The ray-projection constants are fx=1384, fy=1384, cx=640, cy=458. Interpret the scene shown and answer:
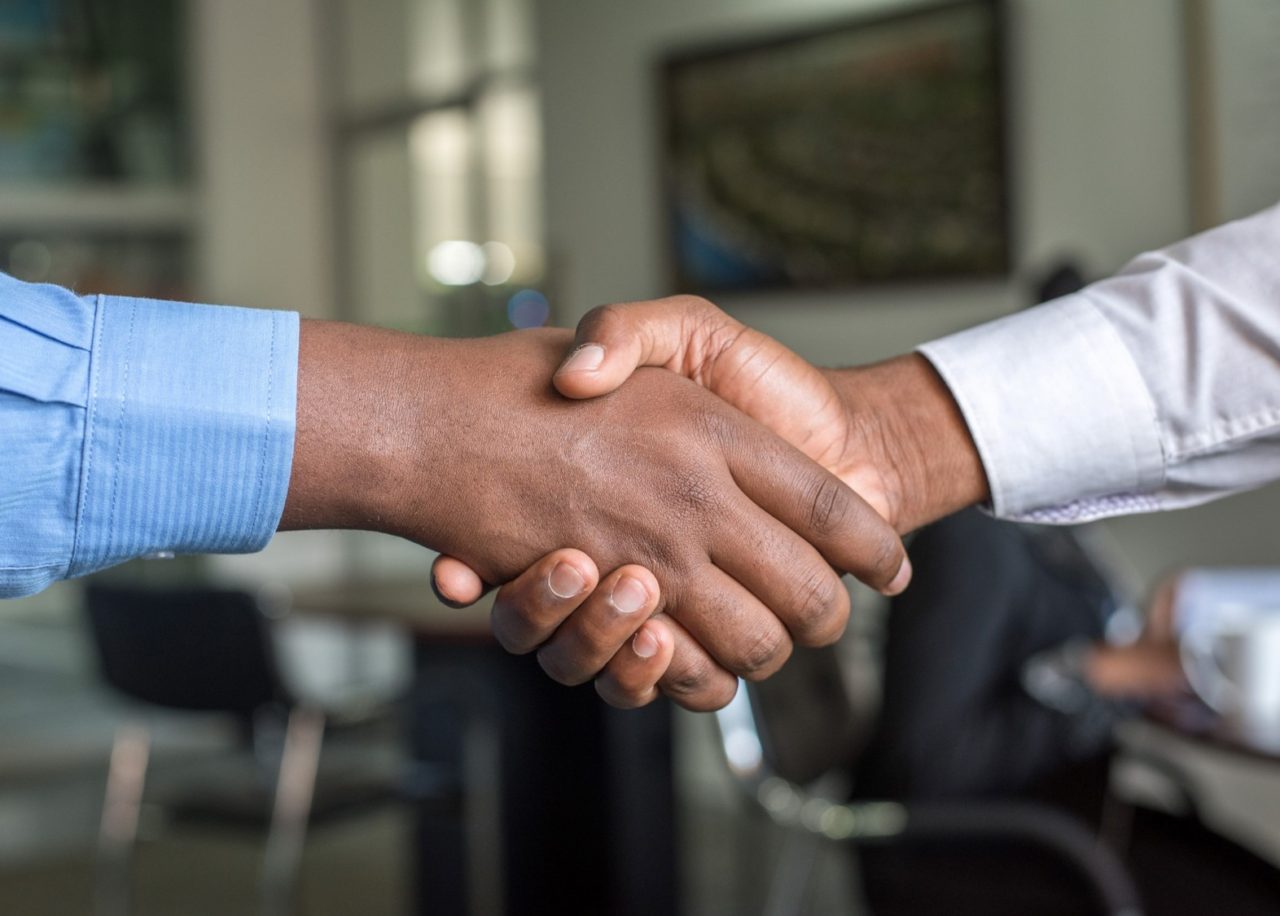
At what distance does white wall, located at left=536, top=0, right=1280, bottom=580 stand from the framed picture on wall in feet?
0.22

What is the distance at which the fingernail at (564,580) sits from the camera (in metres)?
1.15

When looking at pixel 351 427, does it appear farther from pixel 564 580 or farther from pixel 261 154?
pixel 261 154

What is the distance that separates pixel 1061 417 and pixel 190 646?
6.89ft

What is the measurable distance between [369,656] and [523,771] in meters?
3.23

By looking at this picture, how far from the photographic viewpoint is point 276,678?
2832 mm

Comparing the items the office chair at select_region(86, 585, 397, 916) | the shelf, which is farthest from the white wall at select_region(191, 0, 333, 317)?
the office chair at select_region(86, 585, 397, 916)

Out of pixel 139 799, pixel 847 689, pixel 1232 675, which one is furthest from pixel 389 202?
pixel 1232 675

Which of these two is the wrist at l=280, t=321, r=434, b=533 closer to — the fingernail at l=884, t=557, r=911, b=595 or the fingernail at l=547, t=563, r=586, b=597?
the fingernail at l=547, t=563, r=586, b=597

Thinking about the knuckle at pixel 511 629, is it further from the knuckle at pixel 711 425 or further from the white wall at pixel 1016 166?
the white wall at pixel 1016 166

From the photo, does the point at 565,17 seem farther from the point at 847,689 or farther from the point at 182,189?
the point at 847,689

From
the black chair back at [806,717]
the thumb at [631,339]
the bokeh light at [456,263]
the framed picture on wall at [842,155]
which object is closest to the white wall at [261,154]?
the bokeh light at [456,263]

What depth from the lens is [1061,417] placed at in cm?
123

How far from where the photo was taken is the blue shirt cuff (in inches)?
39.2

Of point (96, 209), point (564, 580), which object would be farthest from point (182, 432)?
point (96, 209)
